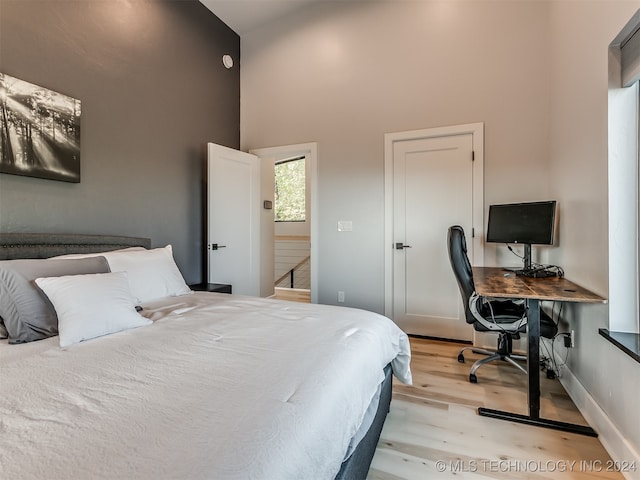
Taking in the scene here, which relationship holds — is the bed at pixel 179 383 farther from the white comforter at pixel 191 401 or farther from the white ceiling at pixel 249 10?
the white ceiling at pixel 249 10

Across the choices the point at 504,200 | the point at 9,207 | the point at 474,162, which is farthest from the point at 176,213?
the point at 504,200

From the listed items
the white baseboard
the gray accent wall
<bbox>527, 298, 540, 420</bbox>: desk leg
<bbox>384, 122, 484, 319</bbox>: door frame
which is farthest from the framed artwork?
the white baseboard

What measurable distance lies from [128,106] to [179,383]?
8.80ft

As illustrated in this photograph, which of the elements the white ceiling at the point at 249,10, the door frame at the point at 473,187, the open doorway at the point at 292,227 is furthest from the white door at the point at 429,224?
the open doorway at the point at 292,227

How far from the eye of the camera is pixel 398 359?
1.82 meters

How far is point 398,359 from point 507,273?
1.39 metres

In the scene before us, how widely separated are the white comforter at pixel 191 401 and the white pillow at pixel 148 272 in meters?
0.61

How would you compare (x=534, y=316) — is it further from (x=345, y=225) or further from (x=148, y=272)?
(x=148, y=272)

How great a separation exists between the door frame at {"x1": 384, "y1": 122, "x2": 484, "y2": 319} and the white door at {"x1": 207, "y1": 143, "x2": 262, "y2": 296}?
5.42ft

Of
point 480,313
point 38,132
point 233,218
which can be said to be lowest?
point 480,313

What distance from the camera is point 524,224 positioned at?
263 cm

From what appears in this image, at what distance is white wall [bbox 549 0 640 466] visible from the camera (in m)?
1.58

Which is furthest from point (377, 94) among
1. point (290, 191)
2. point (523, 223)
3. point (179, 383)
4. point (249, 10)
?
point (290, 191)

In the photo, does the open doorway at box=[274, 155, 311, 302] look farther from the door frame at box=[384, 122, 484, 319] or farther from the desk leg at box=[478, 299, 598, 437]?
the desk leg at box=[478, 299, 598, 437]
